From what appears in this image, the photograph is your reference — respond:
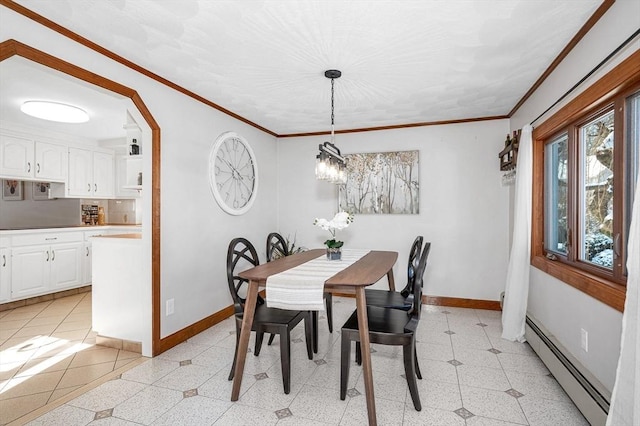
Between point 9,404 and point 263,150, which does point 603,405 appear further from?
point 263,150

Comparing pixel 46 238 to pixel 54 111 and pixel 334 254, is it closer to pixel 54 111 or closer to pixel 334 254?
pixel 54 111

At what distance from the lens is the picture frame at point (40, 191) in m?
4.74

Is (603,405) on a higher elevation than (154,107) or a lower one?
lower

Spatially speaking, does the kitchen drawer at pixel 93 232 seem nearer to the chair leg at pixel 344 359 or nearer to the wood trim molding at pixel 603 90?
the chair leg at pixel 344 359

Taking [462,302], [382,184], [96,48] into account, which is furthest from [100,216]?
[462,302]

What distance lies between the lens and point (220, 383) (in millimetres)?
2297

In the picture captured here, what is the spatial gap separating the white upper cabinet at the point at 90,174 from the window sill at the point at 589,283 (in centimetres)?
595

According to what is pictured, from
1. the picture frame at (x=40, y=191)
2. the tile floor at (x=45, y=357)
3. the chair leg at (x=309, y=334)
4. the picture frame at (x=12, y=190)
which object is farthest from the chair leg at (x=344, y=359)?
the picture frame at (x=40, y=191)

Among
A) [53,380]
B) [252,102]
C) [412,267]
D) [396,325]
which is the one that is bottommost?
[53,380]

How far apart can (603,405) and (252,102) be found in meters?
3.47

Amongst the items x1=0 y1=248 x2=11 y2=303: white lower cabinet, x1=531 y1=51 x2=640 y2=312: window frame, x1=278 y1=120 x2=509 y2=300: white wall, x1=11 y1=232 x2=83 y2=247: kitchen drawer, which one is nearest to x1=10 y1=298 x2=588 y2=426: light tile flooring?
x1=531 y1=51 x2=640 y2=312: window frame

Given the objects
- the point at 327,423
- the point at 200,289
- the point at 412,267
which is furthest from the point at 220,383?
the point at 412,267

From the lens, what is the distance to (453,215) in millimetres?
4078

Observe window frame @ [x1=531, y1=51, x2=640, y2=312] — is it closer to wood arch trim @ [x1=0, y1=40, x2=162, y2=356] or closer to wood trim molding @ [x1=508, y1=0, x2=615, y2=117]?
wood trim molding @ [x1=508, y1=0, x2=615, y2=117]
